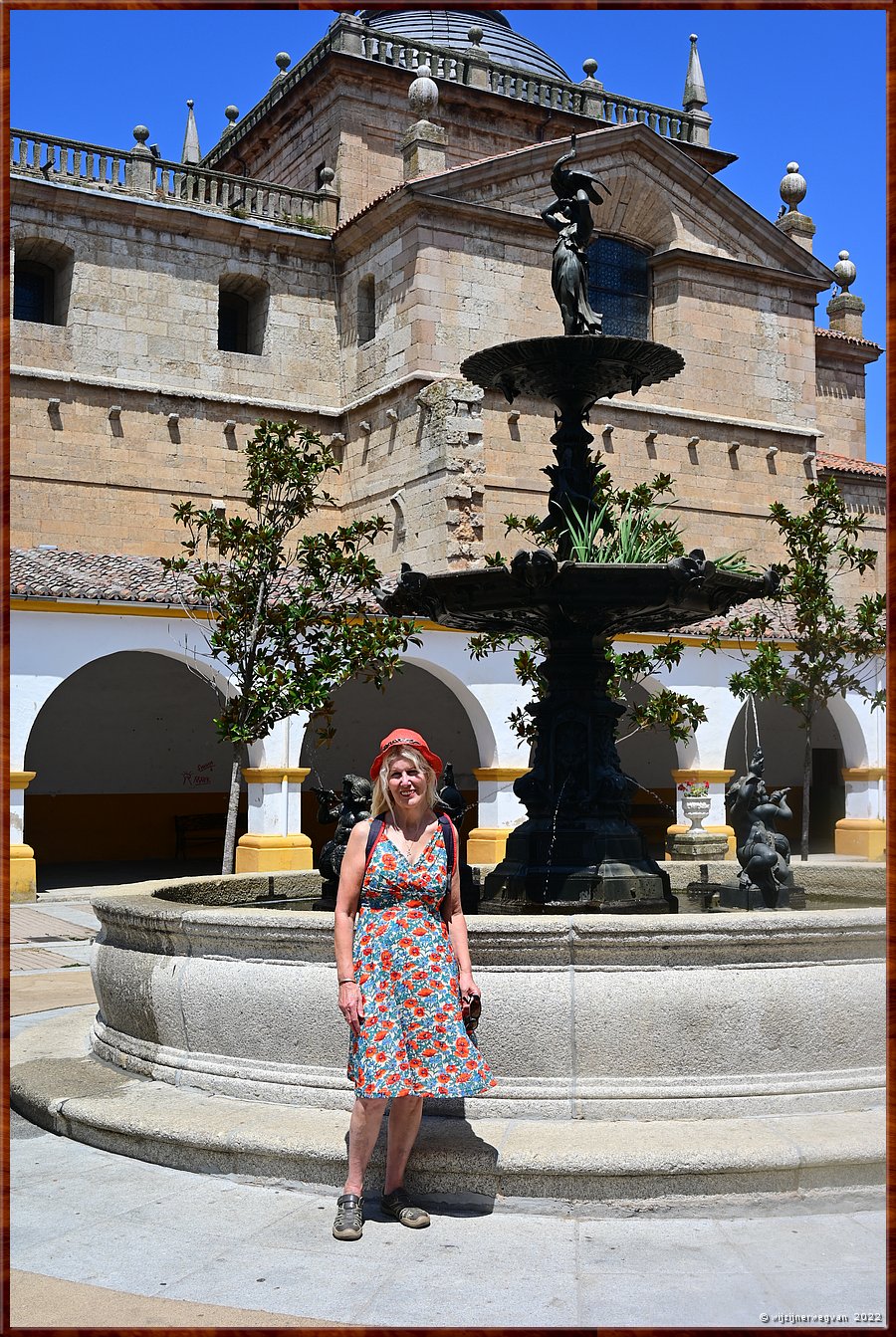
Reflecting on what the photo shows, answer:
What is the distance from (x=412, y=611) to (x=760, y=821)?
77.2 inches

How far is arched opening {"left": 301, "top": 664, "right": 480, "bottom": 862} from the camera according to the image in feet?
70.8

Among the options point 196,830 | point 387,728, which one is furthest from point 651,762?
point 196,830

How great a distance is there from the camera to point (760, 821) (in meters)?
6.49

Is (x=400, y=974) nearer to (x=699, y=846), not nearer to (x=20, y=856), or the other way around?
(x=20, y=856)

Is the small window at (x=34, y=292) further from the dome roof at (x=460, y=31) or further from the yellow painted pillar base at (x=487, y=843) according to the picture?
the yellow painted pillar base at (x=487, y=843)

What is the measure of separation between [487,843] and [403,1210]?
14340 mm

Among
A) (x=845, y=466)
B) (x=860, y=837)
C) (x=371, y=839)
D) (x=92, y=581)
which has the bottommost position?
(x=860, y=837)

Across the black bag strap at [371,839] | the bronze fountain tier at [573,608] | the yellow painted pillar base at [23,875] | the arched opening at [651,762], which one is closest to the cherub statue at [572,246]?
the bronze fountain tier at [573,608]

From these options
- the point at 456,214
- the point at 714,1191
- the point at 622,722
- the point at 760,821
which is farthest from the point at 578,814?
the point at 456,214

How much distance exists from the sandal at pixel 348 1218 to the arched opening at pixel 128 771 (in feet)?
53.2

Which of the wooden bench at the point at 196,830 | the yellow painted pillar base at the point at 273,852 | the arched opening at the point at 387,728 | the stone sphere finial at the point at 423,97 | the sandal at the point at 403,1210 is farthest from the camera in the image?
the stone sphere finial at the point at 423,97

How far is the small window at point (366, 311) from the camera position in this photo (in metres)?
24.2

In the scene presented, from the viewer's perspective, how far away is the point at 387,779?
13.7 feet

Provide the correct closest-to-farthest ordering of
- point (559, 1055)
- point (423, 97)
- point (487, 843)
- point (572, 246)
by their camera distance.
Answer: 1. point (559, 1055)
2. point (572, 246)
3. point (487, 843)
4. point (423, 97)
